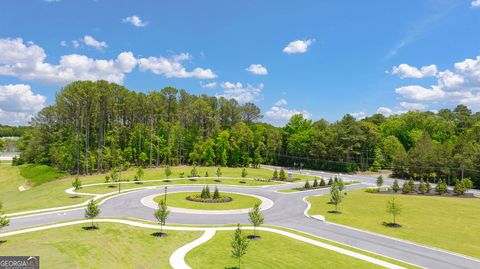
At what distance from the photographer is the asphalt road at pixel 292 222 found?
22.3 metres

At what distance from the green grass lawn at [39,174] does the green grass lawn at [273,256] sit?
47.7 m

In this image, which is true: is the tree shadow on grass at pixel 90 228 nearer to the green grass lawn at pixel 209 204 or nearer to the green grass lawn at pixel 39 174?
the green grass lawn at pixel 209 204

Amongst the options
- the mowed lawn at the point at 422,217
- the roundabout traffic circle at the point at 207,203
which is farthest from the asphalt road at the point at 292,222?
the mowed lawn at the point at 422,217

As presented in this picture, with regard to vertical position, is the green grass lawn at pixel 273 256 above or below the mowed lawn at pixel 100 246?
below

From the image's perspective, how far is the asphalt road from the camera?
877 inches

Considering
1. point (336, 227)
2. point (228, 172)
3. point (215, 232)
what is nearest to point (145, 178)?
point (228, 172)

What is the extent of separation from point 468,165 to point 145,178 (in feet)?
214

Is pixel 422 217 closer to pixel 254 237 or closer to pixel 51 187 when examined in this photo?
pixel 254 237

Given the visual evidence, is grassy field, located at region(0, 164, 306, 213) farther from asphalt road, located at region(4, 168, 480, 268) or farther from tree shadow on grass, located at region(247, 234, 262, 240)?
tree shadow on grass, located at region(247, 234, 262, 240)

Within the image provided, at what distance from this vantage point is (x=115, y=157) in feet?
226

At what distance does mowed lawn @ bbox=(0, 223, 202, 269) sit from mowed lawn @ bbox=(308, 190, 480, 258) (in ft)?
59.9

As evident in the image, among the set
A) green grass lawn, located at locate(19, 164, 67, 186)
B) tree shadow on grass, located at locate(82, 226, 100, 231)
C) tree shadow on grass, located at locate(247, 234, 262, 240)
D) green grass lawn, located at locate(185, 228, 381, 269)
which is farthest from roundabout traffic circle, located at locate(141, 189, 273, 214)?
green grass lawn, located at locate(19, 164, 67, 186)

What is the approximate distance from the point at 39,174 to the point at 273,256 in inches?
2283

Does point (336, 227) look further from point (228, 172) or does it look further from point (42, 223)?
point (228, 172)
